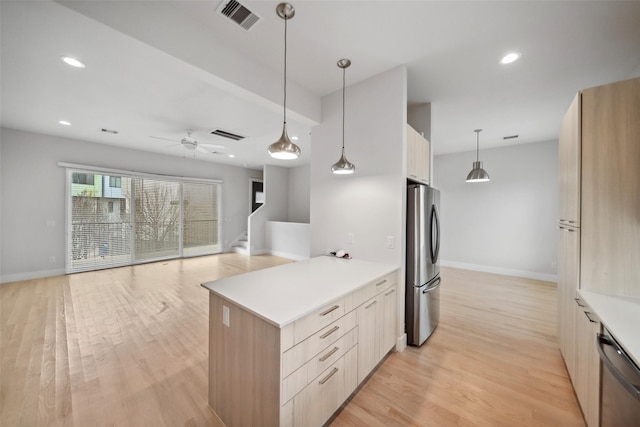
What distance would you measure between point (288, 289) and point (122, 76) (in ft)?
10.1

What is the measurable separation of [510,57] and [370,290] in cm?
272

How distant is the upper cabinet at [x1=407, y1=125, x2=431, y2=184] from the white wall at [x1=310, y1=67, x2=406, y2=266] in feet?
0.72

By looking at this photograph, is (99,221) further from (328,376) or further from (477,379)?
(477,379)

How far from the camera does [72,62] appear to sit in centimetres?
236

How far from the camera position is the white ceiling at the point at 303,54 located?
1760mm

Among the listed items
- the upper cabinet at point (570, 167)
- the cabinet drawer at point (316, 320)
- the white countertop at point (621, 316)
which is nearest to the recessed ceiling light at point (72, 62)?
the cabinet drawer at point (316, 320)

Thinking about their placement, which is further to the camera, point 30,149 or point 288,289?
point 30,149

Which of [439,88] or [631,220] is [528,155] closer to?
[439,88]

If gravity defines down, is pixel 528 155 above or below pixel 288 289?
above

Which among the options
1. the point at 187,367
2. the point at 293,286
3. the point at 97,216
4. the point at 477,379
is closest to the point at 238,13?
the point at 293,286

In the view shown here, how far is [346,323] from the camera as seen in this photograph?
167 centimetres

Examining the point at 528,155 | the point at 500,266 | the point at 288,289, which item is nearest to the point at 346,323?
the point at 288,289

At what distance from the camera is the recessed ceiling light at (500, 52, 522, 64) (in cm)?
230

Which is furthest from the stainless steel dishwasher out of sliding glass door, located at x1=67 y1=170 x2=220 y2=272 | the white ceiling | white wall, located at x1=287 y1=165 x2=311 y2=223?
sliding glass door, located at x1=67 y1=170 x2=220 y2=272
